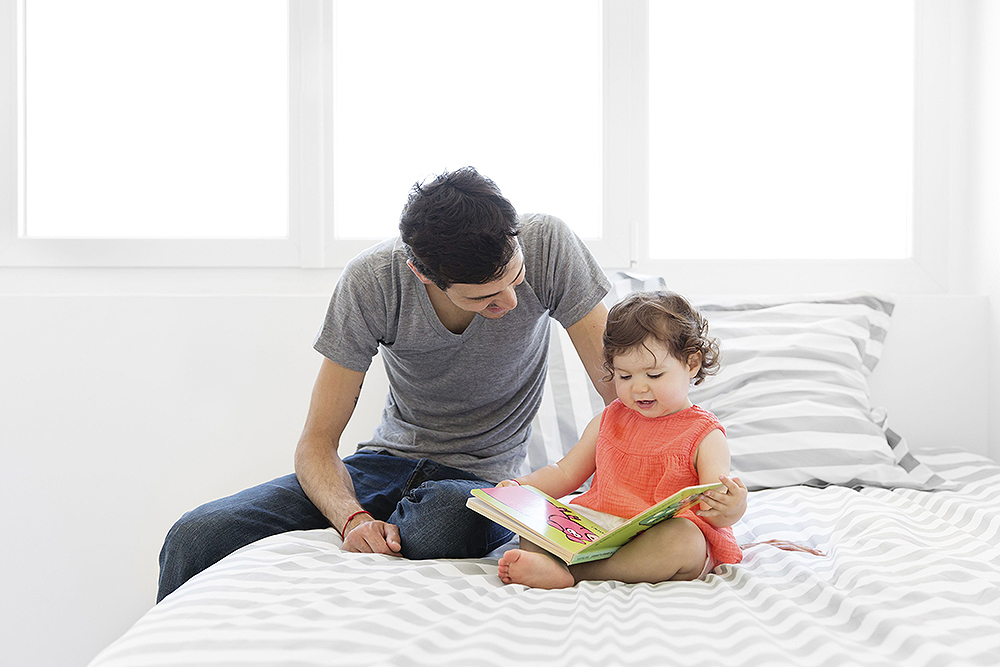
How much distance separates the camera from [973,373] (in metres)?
1.82

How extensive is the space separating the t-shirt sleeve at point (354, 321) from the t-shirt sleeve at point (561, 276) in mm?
274

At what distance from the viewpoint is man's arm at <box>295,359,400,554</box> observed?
1199 millimetres

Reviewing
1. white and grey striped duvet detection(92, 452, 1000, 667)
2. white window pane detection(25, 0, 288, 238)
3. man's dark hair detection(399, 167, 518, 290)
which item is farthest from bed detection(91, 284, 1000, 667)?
white window pane detection(25, 0, 288, 238)

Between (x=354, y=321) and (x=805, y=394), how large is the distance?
0.94 m

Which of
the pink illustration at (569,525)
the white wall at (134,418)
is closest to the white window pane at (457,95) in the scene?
Result: the white wall at (134,418)

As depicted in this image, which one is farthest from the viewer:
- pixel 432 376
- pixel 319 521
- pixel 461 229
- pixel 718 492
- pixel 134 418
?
pixel 134 418

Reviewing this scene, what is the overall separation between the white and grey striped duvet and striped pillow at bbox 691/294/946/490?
352 millimetres

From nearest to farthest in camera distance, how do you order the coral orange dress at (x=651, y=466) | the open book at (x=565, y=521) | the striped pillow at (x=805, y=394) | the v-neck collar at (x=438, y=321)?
the open book at (x=565, y=521)
the coral orange dress at (x=651, y=466)
the v-neck collar at (x=438, y=321)
the striped pillow at (x=805, y=394)

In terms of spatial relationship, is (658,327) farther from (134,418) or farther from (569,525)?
(134,418)

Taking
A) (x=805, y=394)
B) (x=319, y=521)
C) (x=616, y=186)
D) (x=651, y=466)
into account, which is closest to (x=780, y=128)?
(x=616, y=186)

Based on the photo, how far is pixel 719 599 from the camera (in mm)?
855

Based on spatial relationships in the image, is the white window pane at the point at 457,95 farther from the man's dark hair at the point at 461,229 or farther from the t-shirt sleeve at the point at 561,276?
the man's dark hair at the point at 461,229

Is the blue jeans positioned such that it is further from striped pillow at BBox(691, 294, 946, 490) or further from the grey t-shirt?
striped pillow at BBox(691, 294, 946, 490)

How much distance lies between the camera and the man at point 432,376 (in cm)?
109
